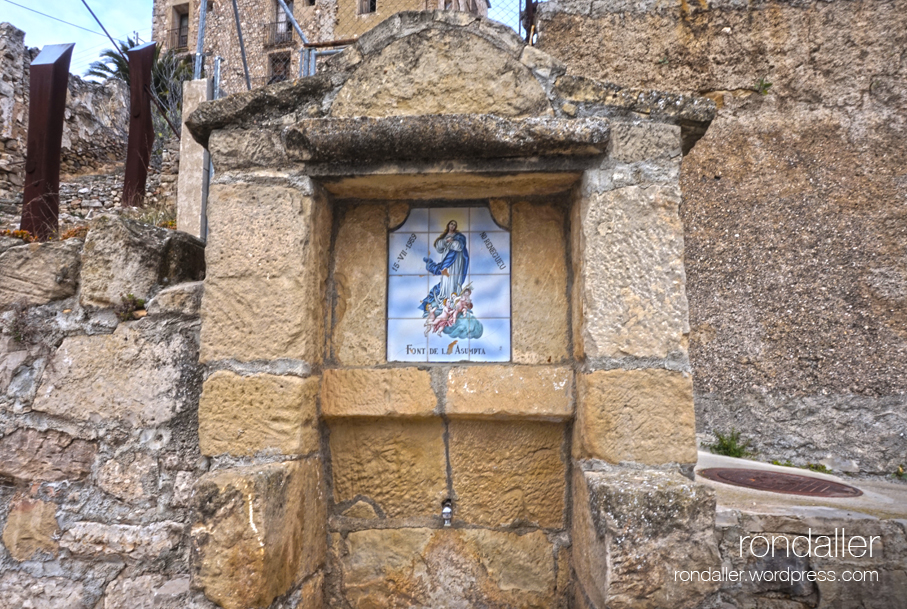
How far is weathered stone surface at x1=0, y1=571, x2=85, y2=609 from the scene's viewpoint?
7.20 ft

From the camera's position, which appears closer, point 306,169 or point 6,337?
point 306,169

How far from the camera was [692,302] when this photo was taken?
4176 millimetres

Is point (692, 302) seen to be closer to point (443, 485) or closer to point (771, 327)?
point (771, 327)

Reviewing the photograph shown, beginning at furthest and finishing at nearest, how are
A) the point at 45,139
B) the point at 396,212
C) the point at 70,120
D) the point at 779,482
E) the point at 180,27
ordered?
the point at 180,27 → the point at 70,120 → the point at 779,482 → the point at 45,139 → the point at 396,212

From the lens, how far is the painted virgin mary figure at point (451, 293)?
7.63 feet

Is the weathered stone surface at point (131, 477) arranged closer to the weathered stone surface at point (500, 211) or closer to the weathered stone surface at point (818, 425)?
the weathered stone surface at point (500, 211)

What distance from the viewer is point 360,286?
2.36 m

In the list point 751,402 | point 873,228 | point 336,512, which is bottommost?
point 336,512

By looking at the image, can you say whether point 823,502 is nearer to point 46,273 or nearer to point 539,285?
point 539,285

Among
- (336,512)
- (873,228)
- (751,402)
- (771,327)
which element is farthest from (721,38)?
(336,512)

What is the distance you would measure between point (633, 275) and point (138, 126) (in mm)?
2628

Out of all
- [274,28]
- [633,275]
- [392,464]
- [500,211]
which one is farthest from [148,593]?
[274,28]

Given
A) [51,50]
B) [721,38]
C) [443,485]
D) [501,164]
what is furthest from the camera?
[721,38]

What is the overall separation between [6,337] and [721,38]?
15.3ft
